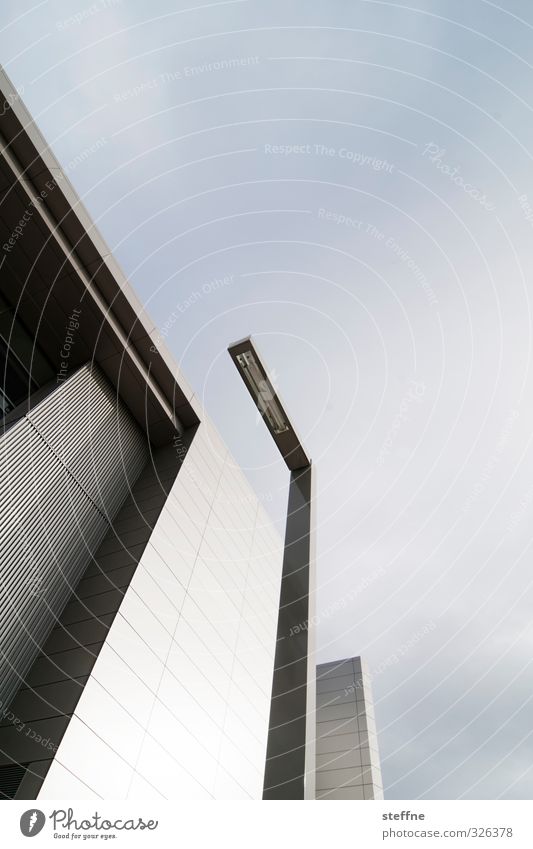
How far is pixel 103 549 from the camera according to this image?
38.4 feet

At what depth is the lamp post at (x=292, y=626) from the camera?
235cm

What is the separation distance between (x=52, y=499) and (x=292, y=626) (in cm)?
908

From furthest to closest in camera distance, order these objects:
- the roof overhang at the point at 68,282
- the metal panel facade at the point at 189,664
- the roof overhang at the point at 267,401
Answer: the roof overhang at the point at 68,282 → the metal panel facade at the point at 189,664 → the roof overhang at the point at 267,401

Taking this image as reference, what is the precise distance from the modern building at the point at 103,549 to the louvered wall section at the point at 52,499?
0.04m

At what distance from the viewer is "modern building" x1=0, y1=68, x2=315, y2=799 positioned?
334 inches

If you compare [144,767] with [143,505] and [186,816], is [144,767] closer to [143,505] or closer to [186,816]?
[143,505]

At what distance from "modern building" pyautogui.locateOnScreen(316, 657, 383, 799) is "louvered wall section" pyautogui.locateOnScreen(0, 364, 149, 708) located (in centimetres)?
1704

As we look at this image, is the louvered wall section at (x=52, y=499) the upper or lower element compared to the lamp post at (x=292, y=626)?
upper

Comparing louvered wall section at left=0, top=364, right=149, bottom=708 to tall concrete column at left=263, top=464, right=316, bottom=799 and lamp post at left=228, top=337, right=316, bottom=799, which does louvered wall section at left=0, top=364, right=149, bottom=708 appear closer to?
lamp post at left=228, top=337, right=316, bottom=799

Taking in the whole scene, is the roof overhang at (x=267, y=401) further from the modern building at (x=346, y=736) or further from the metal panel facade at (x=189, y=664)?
the modern building at (x=346, y=736)

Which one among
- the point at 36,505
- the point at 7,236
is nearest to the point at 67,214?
the point at 7,236

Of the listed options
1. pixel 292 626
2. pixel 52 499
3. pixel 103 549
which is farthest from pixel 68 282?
pixel 292 626

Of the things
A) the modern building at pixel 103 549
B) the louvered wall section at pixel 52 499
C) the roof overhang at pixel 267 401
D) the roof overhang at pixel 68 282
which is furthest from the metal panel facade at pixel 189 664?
the roof overhang at pixel 267 401

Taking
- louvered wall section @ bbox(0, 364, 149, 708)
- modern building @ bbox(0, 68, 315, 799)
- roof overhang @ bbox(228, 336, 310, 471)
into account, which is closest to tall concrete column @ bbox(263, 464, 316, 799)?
roof overhang @ bbox(228, 336, 310, 471)
